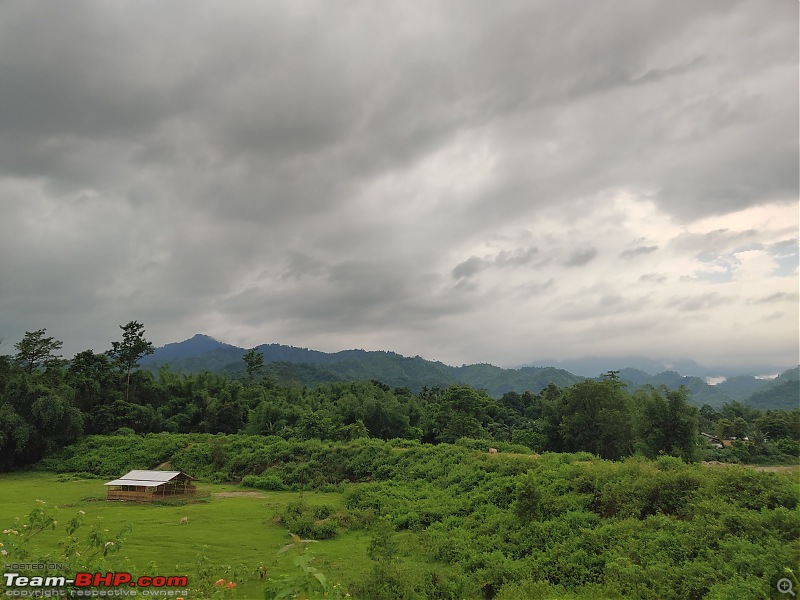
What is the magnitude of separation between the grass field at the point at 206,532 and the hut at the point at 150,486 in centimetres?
74

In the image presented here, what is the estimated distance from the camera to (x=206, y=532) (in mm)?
17891

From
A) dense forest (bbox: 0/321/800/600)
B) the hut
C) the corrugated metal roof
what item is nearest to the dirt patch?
the hut

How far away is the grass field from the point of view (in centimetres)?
1295

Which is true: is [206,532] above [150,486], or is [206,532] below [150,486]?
below

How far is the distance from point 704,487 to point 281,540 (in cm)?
1449

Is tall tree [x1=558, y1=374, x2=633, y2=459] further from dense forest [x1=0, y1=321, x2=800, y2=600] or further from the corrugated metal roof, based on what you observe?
the corrugated metal roof

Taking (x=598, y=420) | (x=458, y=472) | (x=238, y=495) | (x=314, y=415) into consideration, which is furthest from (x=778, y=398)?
(x=238, y=495)

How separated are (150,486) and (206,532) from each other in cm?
938

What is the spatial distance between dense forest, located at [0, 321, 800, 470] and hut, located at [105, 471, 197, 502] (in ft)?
45.1

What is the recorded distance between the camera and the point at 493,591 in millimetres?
12070

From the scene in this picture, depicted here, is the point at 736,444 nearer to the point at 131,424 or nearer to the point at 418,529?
the point at 418,529

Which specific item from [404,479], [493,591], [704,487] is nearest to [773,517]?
[704,487]

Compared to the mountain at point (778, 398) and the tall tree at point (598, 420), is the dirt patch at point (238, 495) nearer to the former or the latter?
the tall tree at point (598, 420)

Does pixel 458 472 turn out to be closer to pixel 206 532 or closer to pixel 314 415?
pixel 206 532
